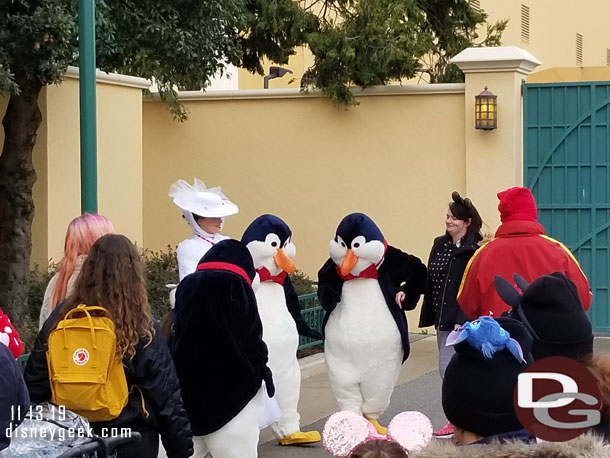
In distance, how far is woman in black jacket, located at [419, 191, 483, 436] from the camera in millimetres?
7758

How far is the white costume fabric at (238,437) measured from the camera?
581 centimetres

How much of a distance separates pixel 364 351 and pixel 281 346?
0.61 meters

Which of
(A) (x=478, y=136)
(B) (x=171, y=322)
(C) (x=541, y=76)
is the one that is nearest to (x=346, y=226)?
(B) (x=171, y=322)

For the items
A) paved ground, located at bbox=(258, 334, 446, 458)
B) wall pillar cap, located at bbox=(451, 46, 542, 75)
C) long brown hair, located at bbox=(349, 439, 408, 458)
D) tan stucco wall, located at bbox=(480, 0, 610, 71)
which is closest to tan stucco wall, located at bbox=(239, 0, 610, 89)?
tan stucco wall, located at bbox=(480, 0, 610, 71)

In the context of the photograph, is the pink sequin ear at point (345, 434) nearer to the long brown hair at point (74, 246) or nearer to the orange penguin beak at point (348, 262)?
the long brown hair at point (74, 246)

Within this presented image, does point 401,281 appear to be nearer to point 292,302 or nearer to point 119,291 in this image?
point 292,302

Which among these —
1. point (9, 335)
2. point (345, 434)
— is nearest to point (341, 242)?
point (9, 335)

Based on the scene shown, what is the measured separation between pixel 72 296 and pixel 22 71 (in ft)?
15.2

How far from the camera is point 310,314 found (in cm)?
1134

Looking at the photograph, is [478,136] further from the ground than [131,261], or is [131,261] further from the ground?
[478,136]

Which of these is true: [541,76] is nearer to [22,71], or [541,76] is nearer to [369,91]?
[369,91]

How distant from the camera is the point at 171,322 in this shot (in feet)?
20.6

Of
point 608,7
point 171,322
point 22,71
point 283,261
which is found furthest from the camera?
point 608,7

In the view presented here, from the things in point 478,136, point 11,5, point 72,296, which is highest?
point 11,5
